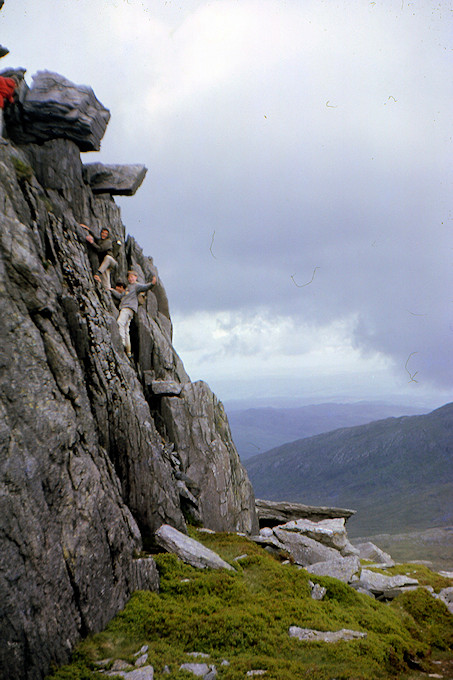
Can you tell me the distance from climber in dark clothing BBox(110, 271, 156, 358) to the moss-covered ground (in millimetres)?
15957

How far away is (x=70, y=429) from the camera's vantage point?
19438mm

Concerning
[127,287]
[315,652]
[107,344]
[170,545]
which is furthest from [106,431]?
[127,287]

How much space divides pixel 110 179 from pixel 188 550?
32.5 metres

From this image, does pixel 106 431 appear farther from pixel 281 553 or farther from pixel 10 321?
pixel 281 553

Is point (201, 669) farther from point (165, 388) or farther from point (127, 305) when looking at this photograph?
point (127, 305)

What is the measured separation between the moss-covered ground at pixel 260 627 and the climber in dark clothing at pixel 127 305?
52.4ft

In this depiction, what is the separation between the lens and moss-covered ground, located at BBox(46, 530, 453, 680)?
1576 cm

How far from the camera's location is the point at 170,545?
925 inches

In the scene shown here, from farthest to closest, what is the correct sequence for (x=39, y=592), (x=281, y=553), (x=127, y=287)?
(x=127, y=287) < (x=281, y=553) < (x=39, y=592)

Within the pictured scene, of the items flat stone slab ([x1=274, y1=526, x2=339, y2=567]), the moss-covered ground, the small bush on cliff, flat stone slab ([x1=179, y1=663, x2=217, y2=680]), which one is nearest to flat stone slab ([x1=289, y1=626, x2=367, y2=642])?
the moss-covered ground

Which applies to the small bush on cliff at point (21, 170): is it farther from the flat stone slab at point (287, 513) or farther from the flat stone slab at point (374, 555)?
the flat stone slab at point (374, 555)

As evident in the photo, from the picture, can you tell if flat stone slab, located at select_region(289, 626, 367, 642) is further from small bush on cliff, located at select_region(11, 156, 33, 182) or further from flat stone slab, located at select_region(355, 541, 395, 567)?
small bush on cliff, located at select_region(11, 156, 33, 182)

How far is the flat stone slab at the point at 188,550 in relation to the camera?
2303 cm

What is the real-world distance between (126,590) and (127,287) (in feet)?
79.4
